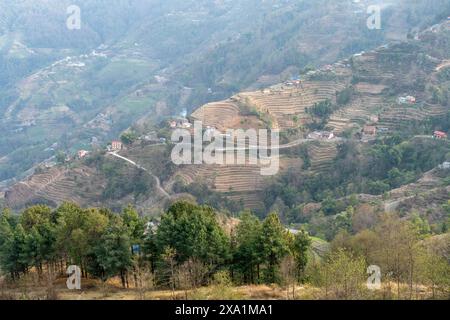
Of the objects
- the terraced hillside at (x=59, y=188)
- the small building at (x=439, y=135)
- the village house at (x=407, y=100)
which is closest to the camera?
the small building at (x=439, y=135)

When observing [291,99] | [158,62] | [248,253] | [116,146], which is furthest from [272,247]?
[158,62]

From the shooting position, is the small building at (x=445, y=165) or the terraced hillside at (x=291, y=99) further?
the terraced hillside at (x=291, y=99)

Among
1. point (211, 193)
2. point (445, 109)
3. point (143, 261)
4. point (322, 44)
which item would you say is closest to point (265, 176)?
point (211, 193)

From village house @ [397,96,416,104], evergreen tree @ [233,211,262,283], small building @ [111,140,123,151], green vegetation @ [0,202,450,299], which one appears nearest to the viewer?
green vegetation @ [0,202,450,299]

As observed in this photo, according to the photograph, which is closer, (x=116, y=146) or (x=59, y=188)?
(x=59, y=188)

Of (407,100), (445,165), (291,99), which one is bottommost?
(445,165)

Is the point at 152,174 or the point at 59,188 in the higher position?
the point at 152,174

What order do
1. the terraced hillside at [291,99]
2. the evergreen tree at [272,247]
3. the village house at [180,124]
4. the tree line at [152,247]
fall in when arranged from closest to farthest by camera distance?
the tree line at [152,247], the evergreen tree at [272,247], the village house at [180,124], the terraced hillside at [291,99]

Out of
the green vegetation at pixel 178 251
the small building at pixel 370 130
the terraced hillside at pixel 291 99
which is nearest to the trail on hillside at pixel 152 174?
the terraced hillside at pixel 291 99

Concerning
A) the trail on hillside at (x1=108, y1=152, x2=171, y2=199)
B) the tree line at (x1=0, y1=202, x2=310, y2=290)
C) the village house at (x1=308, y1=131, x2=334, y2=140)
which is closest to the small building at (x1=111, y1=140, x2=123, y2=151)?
the trail on hillside at (x1=108, y1=152, x2=171, y2=199)

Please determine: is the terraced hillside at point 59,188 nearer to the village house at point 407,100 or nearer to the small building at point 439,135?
the small building at point 439,135

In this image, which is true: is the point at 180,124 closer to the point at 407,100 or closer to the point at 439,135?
the point at 407,100

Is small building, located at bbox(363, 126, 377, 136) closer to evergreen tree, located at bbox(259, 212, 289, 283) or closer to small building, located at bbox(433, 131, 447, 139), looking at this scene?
small building, located at bbox(433, 131, 447, 139)

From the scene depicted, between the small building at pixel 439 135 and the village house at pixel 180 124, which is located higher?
the small building at pixel 439 135
